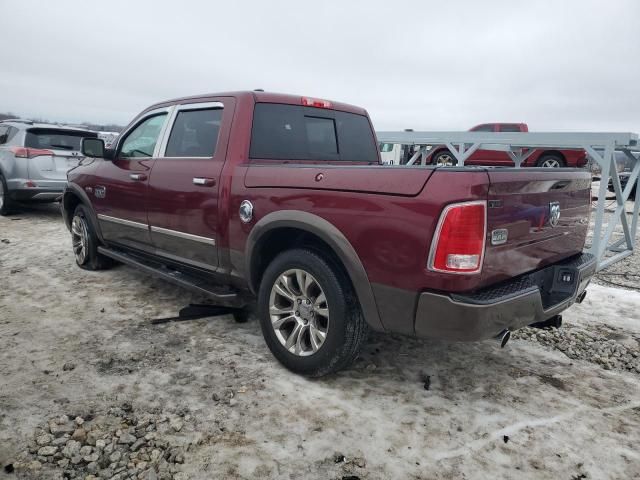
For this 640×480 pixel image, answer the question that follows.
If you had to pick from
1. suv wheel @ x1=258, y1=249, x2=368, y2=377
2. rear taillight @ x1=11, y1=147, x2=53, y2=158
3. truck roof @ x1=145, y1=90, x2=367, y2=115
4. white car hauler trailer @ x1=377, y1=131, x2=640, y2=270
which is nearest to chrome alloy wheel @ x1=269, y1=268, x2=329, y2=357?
suv wheel @ x1=258, y1=249, x2=368, y2=377

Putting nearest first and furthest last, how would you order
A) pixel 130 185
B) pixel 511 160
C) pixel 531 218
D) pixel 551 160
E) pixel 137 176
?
pixel 531 218
pixel 137 176
pixel 130 185
pixel 551 160
pixel 511 160

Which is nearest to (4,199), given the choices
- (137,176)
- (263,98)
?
(137,176)

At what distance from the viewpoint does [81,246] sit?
5.41 metres

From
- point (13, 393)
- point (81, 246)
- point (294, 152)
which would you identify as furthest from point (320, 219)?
point (81, 246)

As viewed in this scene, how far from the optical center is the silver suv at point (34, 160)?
8086mm

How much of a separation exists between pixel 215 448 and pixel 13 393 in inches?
53.3

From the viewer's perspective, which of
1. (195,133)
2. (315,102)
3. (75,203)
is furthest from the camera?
(75,203)

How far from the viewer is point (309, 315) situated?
2947 millimetres

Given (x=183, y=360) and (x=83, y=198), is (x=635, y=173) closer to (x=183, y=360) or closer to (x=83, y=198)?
(x=183, y=360)

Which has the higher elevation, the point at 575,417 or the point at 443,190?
the point at 443,190

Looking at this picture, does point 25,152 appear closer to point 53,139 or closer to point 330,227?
point 53,139

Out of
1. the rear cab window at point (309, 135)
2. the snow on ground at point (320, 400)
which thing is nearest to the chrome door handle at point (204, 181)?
the rear cab window at point (309, 135)

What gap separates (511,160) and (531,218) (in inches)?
536

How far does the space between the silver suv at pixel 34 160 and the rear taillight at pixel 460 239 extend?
25.9ft
